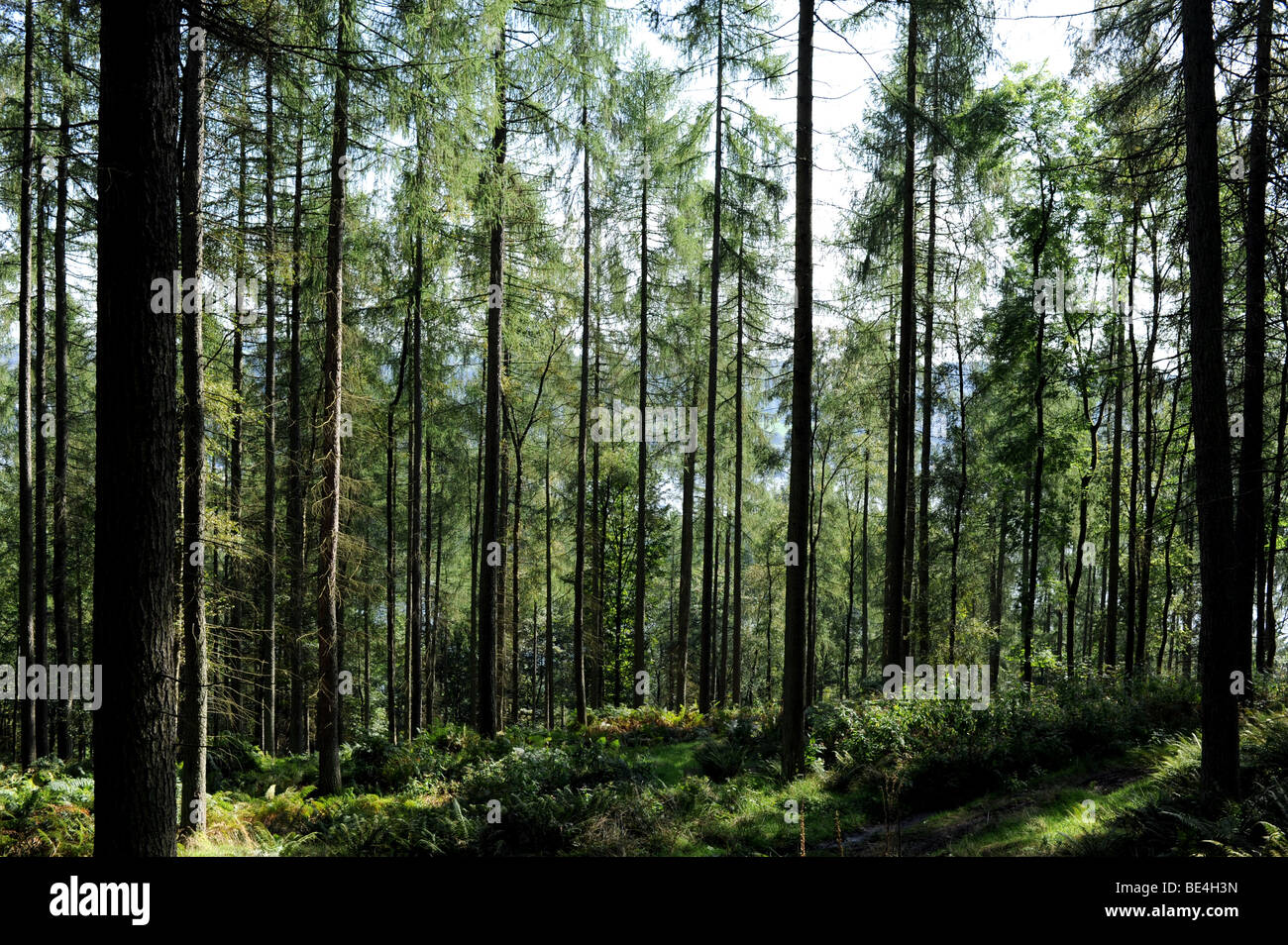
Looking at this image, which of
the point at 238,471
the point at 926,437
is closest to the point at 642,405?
the point at 926,437

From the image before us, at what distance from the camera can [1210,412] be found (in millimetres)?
7109

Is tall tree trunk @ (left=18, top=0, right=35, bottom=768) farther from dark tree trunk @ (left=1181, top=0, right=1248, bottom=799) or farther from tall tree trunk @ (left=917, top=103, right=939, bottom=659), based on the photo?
tall tree trunk @ (left=917, top=103, right=939, bottom=659)

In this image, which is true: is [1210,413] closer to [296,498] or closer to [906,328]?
[906,328]

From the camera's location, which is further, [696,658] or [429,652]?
[696,658]

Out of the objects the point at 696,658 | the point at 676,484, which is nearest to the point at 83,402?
the point at 676,484

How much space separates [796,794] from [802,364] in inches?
222

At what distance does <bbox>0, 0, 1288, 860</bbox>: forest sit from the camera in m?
6.45

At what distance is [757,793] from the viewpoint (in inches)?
367

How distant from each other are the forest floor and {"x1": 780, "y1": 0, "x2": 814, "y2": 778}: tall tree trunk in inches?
72.3

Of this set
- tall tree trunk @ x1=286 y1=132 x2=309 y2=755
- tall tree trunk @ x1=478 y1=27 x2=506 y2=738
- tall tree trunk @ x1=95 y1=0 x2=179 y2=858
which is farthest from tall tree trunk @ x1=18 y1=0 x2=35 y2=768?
tall tree trunk @ x1=95 y1=0 x2=179 y2=858

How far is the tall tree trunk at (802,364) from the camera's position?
28.9 feet
